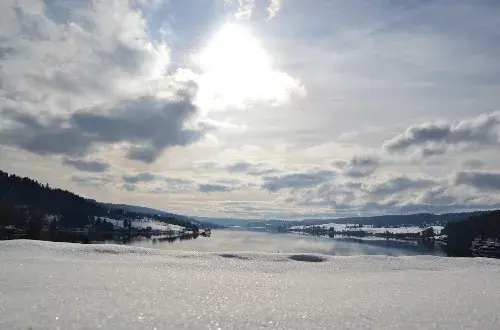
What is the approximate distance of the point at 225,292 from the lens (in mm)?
21000

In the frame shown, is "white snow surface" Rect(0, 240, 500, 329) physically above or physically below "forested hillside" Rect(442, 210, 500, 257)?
below

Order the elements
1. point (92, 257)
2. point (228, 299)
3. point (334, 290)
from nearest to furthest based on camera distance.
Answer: point (228, 299), point (334, 290), point (92, 257)

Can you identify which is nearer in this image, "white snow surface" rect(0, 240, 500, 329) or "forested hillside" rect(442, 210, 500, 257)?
"white snow surface" rect(0, 240, 500, 329)

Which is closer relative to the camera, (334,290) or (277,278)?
(334,290)

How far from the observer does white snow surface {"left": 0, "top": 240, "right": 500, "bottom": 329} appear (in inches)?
580

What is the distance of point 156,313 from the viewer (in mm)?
15266

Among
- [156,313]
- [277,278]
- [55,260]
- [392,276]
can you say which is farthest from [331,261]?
[156,313]

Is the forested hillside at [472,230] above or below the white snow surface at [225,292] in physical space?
above

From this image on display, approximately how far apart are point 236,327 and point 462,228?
191 m

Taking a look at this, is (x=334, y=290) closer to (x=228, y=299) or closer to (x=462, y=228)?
(x=228, y=299)

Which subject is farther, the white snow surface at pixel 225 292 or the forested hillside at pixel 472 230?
the forested hillside at pixel 472 230

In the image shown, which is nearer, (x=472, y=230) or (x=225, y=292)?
(x=225, y=292)

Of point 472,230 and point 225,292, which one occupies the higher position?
point 472,230

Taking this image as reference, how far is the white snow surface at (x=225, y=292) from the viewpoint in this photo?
14.7 m
